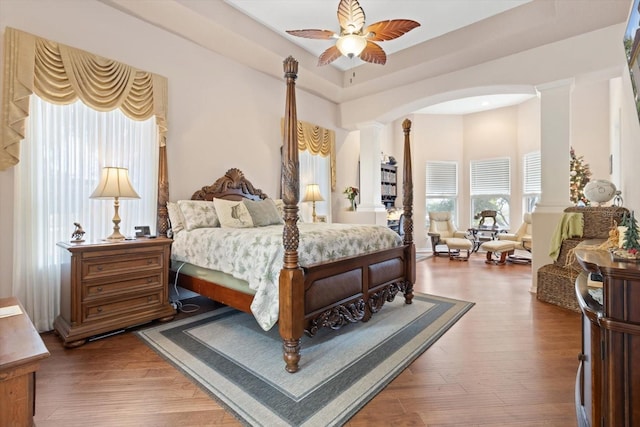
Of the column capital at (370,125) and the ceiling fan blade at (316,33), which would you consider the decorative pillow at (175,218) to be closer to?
the ceiling fan blade at (316,33)

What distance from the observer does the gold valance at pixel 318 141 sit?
5.10 meters

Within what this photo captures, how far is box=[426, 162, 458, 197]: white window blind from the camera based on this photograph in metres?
7.59

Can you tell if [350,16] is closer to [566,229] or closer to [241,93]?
[241,93]

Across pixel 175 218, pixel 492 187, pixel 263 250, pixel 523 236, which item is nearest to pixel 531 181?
pixel 492 187

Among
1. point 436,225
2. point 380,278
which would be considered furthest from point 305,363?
point 436,225

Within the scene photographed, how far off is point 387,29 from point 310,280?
2414 mm

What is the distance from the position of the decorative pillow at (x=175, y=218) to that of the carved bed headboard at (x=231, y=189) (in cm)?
39

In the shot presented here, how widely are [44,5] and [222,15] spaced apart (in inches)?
62.3

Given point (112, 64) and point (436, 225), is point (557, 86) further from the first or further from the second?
point (112, 64)

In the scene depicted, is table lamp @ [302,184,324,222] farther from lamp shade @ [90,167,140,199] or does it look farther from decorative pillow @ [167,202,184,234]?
lamp shade @ [90,167,140,199]

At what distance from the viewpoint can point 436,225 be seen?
6.89 meters

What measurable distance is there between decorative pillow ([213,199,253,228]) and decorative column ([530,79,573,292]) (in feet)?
11.9

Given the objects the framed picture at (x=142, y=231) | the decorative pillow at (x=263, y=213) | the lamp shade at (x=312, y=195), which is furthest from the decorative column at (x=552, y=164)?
the framed picture at (x=142, y=231)

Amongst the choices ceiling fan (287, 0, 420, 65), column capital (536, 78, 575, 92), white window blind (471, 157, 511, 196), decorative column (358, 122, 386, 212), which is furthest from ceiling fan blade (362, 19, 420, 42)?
white window blind (471, 157, 511, 196)
